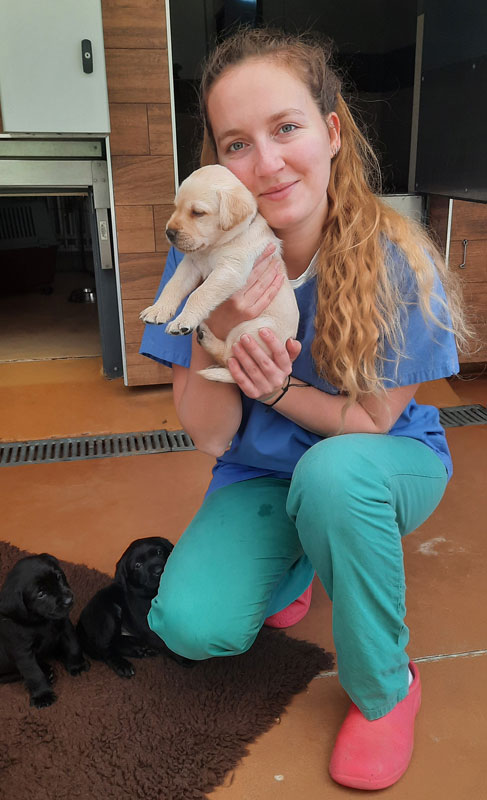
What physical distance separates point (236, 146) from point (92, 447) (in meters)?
1.54

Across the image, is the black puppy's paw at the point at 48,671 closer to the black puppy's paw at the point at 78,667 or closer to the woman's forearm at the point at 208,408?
the black puppy's paw at the point at 78,667

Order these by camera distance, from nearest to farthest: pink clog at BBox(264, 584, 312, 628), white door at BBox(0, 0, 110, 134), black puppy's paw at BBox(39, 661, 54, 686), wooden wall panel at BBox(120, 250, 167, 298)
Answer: black puppy's paw at BBox(39, 661, 54, 686) → pink clog at BBox(264, 584, 312, 628) → white door at BBox(0, 0, 110, 134) → wooden wall panel at BBox(120, 250, 167, 298)

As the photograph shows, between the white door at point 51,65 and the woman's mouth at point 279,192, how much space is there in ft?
4.91

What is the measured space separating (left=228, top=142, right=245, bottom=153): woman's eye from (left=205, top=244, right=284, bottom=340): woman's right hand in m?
0.20

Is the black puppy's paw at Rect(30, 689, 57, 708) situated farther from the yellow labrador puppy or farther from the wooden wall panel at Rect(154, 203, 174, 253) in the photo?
the wooden wall panel at Rect(154, 203, 174, 253)

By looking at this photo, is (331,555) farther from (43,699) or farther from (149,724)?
(43,699)

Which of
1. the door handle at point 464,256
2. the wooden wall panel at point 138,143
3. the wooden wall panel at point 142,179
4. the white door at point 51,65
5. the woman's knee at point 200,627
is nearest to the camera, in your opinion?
the woman's knee at point 200,627

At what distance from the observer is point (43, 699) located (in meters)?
1.36

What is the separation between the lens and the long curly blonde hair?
4.12 ft

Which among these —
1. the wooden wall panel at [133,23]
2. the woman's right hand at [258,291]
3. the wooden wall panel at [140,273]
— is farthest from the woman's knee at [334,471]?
the wooden wall panel at [133,23]

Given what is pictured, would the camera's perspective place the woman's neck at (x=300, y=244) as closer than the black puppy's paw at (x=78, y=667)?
Yes

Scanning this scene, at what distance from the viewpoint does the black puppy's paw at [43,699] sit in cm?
135

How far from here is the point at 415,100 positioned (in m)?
2.95

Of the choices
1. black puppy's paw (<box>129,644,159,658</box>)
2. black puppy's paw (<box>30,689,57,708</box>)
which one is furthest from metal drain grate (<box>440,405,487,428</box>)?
black puppy's paw (<box>30,689,57,708</box>)
